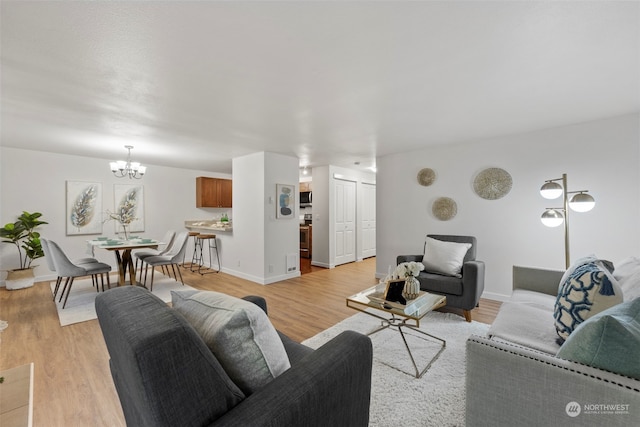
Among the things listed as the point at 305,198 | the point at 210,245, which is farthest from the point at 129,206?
the point at 305,198

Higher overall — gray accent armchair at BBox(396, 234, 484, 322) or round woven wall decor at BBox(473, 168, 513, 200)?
round woven wall decor at BBox(473, 168, 513, 200)

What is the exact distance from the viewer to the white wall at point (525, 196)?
2.92m

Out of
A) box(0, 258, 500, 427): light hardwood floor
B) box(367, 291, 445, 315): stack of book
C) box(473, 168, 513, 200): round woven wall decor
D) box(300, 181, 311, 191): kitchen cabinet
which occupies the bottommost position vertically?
box(0, 258, 500, 427): light hardwood floor

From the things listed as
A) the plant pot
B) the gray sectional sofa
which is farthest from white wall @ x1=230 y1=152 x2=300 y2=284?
the gray sectional sofa

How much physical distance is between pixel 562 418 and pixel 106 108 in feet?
12.7

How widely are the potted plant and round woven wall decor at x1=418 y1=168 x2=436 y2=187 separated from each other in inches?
246

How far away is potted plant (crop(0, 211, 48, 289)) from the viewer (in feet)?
13.3

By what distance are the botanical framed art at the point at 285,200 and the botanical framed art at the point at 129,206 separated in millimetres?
3062

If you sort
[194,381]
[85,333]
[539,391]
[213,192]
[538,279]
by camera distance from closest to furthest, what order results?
[194,381]
[539,391]
[538,279]
[85,333]
[213,192]

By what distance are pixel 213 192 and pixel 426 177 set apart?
5.10 metres

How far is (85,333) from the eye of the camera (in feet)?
8.73

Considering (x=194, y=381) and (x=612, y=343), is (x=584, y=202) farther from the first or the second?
(x=194, y=381)

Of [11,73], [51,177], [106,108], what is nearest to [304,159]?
[106,108]

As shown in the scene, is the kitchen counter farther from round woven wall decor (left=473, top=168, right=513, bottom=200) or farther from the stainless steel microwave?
round woven wall decor (left=473, top=168, right=513, bottom=200)
